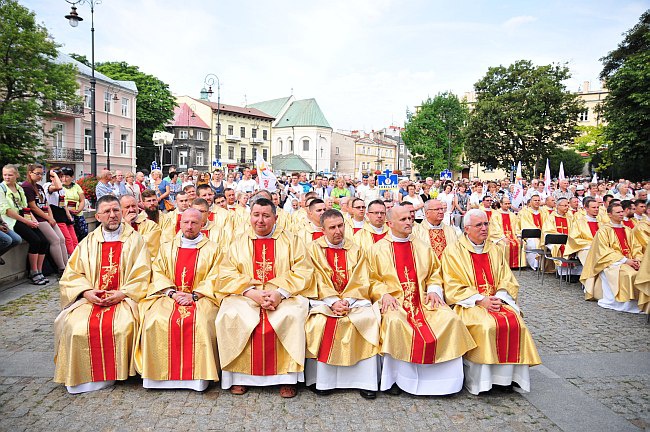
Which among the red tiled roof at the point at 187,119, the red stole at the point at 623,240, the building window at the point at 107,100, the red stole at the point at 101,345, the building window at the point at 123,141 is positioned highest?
the red tiled roof at the point at 187,119

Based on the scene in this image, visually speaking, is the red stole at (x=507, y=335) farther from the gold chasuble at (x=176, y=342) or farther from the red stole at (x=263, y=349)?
the gold chasuble at (x=176, y=342)

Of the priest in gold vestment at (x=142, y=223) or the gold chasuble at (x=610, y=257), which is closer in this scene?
the priest in gold vestment at (x=142, y=223)

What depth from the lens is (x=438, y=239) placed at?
7.68m

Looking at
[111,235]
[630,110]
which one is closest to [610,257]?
[111,235]

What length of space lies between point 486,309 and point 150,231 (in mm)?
5240

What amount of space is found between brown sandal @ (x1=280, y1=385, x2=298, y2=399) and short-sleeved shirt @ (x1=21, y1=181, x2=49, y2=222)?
652 centimetres

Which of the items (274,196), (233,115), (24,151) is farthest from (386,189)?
(233,115)

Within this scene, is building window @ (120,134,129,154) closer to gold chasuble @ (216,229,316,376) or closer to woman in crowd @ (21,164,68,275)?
woman in crowd @ (21,164,68,275)

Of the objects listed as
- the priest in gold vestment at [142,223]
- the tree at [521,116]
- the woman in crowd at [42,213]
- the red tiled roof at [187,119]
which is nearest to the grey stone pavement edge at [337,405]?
the priest in gold vestment at [142,223]

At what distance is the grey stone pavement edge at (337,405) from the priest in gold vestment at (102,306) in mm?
219

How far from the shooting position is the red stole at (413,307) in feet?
14.8

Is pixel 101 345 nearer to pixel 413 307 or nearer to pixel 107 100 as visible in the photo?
pixel 413 307

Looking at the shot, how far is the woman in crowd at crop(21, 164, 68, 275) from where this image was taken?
333 inches

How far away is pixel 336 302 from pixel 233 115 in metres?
69.6
